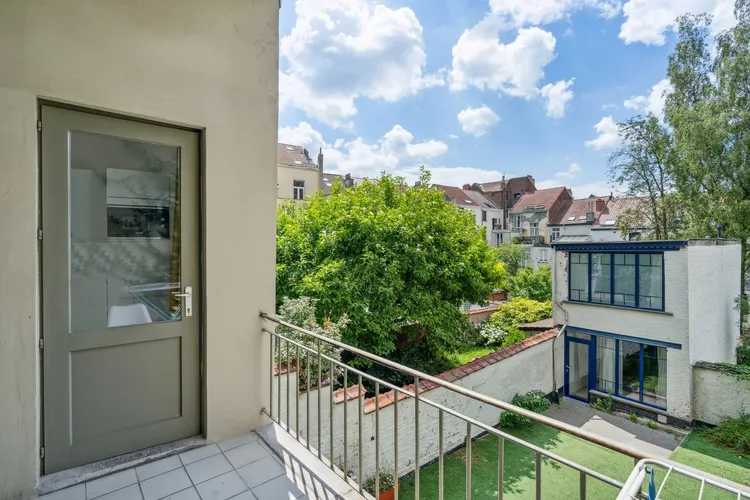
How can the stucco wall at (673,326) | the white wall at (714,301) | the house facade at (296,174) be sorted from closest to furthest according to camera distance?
the stucco wall at (673,326)
the white wall at (714,301)
the house facade at (296,174)

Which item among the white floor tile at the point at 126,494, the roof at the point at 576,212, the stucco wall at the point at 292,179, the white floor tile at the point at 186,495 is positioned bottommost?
the white floor tile at the point at 186,495

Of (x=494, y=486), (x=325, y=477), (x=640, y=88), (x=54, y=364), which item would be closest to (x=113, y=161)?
(x=54, y=364)

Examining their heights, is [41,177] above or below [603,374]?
above

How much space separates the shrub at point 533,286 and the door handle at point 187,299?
14737 millimetres

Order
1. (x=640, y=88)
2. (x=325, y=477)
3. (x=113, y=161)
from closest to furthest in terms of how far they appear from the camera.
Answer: (x=325, y=477)
(x=113, y=161)
(x=640, y=88)

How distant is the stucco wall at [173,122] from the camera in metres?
1.77

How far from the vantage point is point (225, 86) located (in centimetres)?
244

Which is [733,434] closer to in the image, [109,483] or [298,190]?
[109,483]

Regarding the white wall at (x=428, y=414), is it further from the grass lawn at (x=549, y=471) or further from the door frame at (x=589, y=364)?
the grass lawn at (x=549, y=471)

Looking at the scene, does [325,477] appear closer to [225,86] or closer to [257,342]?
[257,342]

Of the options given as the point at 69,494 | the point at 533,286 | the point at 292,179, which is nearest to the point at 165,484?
the point at 69,494

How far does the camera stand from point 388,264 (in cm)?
711

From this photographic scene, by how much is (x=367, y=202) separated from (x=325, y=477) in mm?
6449

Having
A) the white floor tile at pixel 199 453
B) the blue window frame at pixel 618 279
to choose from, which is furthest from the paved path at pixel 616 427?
the white floor tile at pixel 199 453
